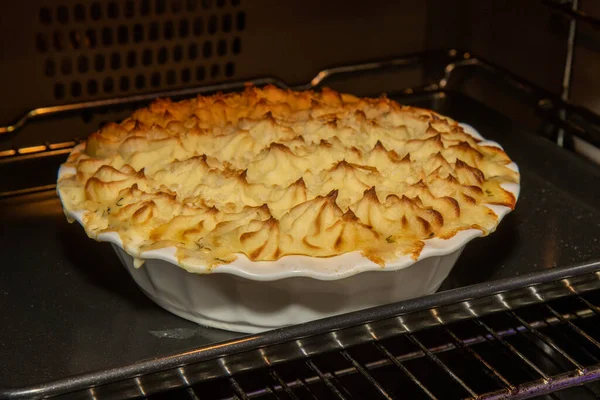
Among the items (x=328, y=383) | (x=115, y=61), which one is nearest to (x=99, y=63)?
(x=115, y=61)

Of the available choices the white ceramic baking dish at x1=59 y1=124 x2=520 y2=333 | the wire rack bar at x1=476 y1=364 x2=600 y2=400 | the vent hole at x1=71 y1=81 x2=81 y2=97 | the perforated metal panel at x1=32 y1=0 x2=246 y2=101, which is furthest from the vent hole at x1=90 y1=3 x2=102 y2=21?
the wire rack bar at x1=476 y1=364 x2=600 y2=400

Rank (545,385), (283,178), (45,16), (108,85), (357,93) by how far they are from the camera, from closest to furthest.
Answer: (545,385) < (283,178) < (45,16) < (108,85) < (357,93)

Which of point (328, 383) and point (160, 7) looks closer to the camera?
point (328, 383)

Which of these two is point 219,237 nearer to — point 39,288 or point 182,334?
point 182,334

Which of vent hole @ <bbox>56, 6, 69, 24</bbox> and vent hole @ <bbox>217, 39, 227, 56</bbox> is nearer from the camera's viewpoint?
vent hole @ <bbox>56, 6, 69, 24</bbox>

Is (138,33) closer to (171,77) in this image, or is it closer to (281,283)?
(171,77)

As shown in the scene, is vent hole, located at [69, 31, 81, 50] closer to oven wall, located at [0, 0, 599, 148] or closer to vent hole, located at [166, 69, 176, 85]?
oven wall, located at [0, 0, 599, 148]

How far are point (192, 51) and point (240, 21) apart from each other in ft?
0.28

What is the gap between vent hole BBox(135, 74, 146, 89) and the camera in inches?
52.2

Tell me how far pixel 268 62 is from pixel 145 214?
0.51 m

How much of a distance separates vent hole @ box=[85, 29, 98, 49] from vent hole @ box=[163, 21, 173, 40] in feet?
0.34

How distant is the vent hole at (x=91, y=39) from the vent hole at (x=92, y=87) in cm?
6

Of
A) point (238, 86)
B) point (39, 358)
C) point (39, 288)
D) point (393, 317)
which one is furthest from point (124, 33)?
point (393, 317)

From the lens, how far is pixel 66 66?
1265 mm
